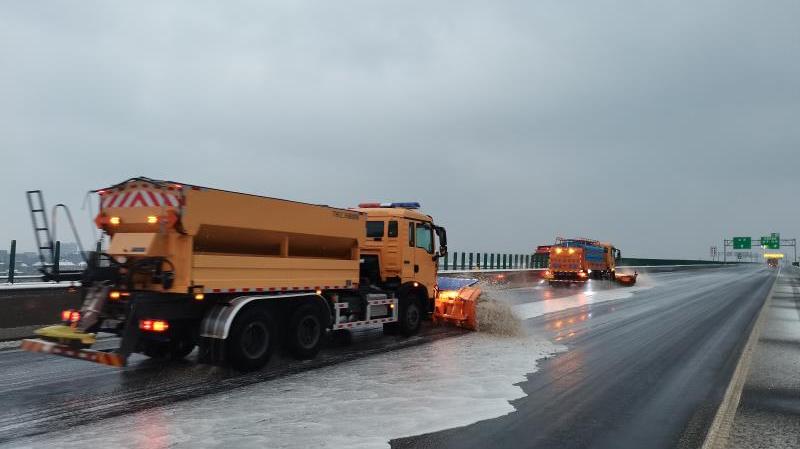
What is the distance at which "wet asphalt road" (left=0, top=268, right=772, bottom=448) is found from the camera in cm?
541

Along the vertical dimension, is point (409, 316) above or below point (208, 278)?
below

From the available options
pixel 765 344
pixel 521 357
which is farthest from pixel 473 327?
pixel 765 344

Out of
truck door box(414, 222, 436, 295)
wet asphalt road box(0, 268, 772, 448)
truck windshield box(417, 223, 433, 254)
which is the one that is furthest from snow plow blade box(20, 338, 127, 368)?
truck windshield box(417, 223, 433, 254)

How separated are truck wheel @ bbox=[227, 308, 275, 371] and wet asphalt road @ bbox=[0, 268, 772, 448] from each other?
198 mm

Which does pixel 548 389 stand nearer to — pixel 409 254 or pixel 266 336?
Answer: pixel 266 336

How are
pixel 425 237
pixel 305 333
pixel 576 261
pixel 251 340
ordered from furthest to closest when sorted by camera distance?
pixel 576 261
pixel 425 237
pixel 305 333
pixel 251 340

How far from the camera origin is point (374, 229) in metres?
11.8

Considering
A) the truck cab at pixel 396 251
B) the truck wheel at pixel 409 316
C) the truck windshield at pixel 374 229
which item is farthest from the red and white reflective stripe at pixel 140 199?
the truck wheel at pixel 409 316

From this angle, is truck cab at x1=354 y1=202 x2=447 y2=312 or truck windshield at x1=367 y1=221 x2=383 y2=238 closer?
truck cab at x1=354 y1=202 x2=447 y2=312

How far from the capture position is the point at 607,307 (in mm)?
19266

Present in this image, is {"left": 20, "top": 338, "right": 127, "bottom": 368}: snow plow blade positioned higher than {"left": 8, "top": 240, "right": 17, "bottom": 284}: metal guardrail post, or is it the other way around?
{"left": 8, "top": 240, "right": 17, "bottom": 284}: metal guardrail post

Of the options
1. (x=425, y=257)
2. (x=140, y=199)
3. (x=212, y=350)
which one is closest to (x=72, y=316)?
(x=140, y=199)

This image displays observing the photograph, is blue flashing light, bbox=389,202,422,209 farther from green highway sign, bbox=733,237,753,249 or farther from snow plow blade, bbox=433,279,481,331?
green highway sign, bbox=733,237,753,249

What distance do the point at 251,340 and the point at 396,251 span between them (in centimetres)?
417
